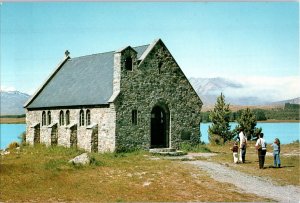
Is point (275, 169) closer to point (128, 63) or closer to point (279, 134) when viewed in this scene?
point (128, 63)

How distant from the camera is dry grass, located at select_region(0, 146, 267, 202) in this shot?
56.6ft

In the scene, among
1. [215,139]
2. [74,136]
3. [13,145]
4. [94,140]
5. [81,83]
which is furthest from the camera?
[215,139]

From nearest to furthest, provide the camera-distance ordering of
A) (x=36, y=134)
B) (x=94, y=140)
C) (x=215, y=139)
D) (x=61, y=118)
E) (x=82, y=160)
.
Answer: (x=82, y=160), (x=94, y=140), (x=61, y=118), (x=36, y=134), (x=215, y=139)

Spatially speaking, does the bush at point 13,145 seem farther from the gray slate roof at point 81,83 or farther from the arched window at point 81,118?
the arched window at point 81,118

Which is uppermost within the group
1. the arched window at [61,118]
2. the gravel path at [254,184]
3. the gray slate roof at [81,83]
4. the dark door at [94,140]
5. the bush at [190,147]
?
the gray slate roof at [81,83]

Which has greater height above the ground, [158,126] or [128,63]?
[128,63]

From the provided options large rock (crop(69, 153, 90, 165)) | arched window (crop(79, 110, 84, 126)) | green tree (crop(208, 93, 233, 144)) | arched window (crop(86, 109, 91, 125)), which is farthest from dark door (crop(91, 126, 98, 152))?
green tree (crop(208, 93, 233, 144))

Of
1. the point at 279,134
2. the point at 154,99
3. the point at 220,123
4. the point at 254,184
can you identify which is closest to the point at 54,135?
the point at 154,99

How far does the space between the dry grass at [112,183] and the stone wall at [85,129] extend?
4100 millimetres

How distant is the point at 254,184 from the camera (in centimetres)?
1986

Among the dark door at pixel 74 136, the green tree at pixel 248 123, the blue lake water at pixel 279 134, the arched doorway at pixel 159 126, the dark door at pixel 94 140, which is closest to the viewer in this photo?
the dark door at pixel 94 140

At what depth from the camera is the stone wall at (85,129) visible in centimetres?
3030

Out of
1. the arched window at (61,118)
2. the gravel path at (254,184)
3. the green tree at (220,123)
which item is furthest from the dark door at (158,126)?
the green tree at (220,123)

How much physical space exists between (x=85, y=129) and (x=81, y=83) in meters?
6.19
